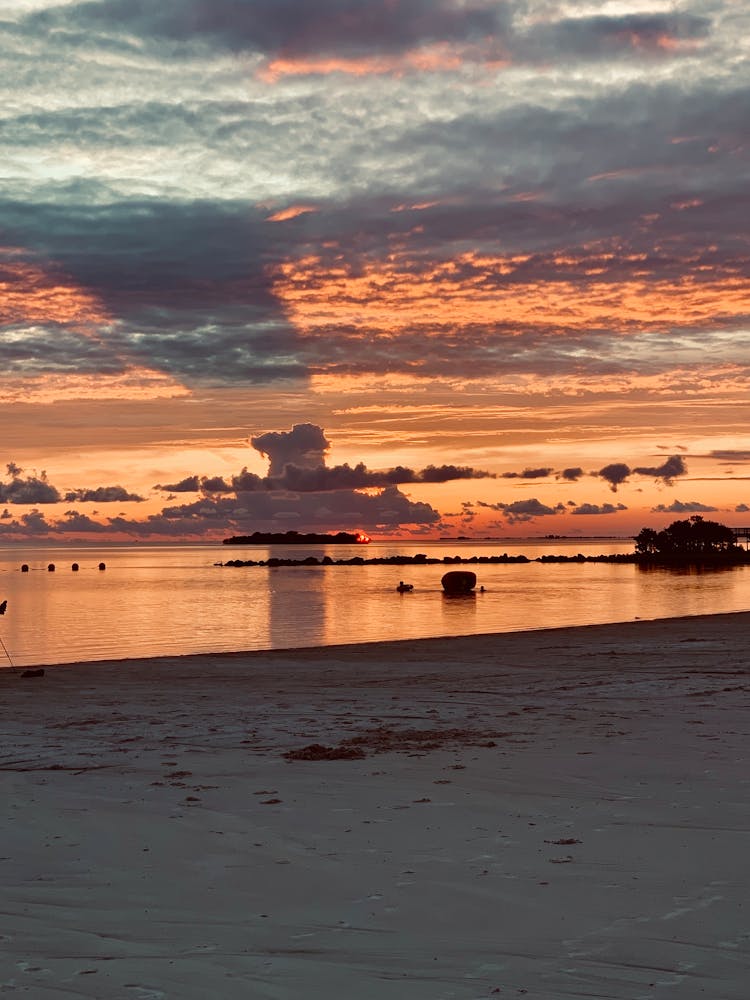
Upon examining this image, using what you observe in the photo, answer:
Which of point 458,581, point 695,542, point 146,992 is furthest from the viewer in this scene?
point 695,542

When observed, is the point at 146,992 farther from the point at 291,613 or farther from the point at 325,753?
the point at 291,613

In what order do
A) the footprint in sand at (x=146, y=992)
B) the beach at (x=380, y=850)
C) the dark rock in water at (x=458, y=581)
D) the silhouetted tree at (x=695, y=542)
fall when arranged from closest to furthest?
the footprint in sand at (x=146, y=992), the beach at (x=380, y=850), the dark rock in water at (x=458, y=581), the silhouetted tree at (x=695, y=542)

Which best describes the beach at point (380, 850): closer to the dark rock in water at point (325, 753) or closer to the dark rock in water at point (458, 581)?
the dark rock in water at point (325, 753)

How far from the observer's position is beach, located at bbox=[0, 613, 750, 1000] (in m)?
6.04

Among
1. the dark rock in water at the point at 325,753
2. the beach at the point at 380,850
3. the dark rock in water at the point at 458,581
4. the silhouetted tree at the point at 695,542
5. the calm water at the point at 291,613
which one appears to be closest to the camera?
the beach at the point at 380,850

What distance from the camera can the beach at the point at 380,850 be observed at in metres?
6.04

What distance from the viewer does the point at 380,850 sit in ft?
27.4

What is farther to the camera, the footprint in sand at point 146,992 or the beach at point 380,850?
the beach at point 380,850

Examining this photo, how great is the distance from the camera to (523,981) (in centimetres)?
584

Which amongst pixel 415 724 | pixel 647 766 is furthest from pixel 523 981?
pixel 415 724

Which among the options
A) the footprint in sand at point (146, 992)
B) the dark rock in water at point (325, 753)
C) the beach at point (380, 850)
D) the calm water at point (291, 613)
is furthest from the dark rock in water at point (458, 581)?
the footprint in sand at point (146, 992)

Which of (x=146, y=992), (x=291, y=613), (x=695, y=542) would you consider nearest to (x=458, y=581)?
(x=291, y=613)

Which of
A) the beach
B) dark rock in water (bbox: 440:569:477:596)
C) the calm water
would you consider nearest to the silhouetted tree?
the calm water

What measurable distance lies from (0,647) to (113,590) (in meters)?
64.3
